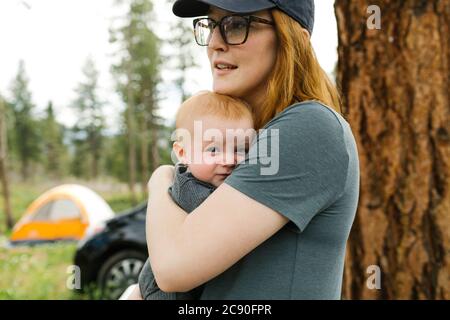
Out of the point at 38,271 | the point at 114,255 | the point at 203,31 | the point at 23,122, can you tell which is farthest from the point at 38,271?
the point at 23,122

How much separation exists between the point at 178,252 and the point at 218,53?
65 centimetres

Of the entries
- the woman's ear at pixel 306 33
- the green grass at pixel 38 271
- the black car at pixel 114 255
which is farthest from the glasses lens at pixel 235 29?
the green grass at pixel 38 271

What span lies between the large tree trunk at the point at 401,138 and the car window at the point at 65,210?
10820 mm

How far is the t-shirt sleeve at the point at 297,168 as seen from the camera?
1.33m

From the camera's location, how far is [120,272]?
645 cm

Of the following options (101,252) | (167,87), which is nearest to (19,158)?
(167,87)

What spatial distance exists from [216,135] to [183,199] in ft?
0.75

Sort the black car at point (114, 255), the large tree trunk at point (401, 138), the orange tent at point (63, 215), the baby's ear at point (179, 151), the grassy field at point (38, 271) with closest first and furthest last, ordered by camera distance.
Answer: the baby's ear at point (179, 151)
the large tree trunk at point (401, 138)
the black car at point (114, 255)
the grassy field at point (38, 271)
the orange tent at point (63, 215)

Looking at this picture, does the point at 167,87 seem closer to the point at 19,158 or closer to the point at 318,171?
the point at 19,158

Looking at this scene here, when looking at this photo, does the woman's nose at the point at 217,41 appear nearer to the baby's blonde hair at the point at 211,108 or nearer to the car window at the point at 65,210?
the baby's blonde hair at the point at 211,108

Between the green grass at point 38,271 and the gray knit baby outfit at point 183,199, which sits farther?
the green grass at point 38,271

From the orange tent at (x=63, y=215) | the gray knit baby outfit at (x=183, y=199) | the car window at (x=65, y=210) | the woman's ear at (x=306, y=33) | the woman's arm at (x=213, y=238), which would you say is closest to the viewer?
the woman's arm at (x=213, y=238)

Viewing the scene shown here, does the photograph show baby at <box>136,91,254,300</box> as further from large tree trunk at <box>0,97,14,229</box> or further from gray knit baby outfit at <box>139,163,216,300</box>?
large tree trunk at <box>0,97,14,229</box>

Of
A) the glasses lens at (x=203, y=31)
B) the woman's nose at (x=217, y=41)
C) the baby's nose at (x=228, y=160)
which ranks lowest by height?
the baby's nose at (x=228, y=160)
